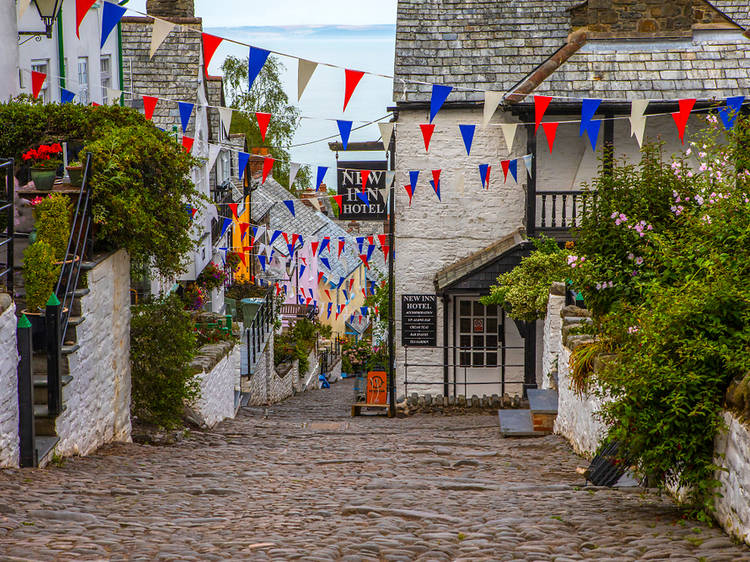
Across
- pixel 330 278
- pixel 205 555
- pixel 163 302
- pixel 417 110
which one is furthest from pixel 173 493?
pixel 330 278

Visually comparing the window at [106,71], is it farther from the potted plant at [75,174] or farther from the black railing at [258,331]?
the potted plant at [75,174]

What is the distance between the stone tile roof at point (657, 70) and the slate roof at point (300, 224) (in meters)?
18.1

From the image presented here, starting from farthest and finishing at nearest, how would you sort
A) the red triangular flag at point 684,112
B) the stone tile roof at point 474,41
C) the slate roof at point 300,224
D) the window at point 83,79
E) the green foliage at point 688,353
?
the slate roof at point 300,224
the stone tile roof at point 474,41
the window at point 83,79
the red triangular flag at point 684,112
the green foliage at point 688,353

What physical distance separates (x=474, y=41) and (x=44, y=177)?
10.6 metres

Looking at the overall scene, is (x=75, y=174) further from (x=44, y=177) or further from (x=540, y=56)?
(x=540, y=56)

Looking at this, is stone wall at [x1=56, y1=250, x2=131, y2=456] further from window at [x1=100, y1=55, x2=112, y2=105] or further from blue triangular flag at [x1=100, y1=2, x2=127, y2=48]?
window at [x1=100, y1=55, x2=112, y2=105]

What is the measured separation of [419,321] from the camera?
1714cm

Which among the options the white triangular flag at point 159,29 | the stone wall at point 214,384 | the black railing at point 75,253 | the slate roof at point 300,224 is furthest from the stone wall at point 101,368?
the slate roof at point 300,224

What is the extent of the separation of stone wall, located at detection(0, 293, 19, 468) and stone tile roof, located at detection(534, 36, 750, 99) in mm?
11391

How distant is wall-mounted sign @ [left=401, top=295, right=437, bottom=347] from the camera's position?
673 inches

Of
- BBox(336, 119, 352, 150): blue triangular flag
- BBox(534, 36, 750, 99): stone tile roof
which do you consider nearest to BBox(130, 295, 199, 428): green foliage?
BBox(336, 119, 352, 150): blue triangular flag

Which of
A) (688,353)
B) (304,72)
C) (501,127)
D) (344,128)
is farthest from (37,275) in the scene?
(501,127)

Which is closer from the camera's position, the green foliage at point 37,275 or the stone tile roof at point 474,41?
the green foliage at point 37,275

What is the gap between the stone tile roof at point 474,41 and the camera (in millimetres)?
17062
